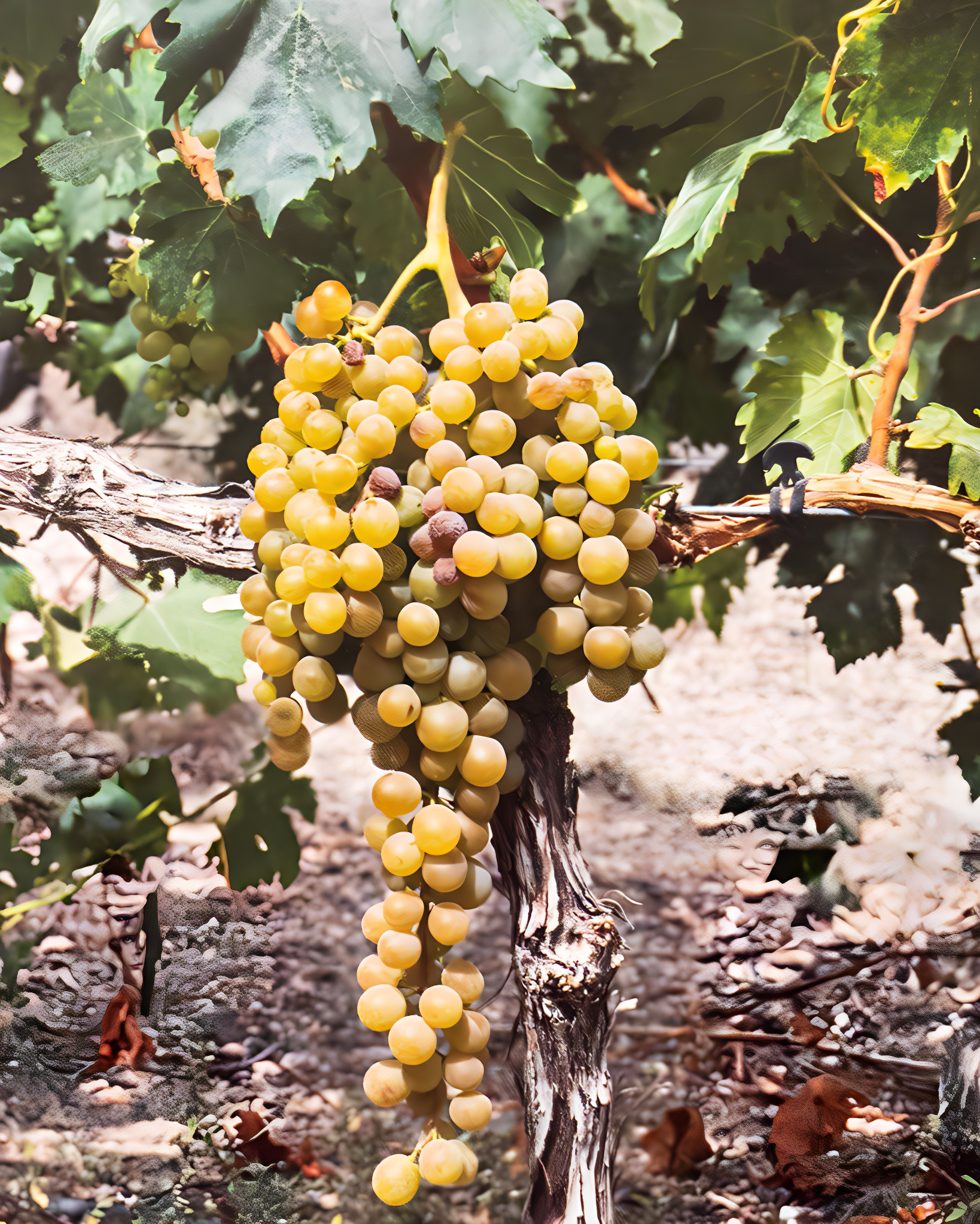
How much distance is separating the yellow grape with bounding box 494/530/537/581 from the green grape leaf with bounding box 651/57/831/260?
0.30 m

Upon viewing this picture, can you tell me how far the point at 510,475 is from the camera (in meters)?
0.43

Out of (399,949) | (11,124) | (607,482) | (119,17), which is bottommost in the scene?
(399,949)

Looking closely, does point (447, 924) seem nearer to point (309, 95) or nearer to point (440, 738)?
point (440, 738)

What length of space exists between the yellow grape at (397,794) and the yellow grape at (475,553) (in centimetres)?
11

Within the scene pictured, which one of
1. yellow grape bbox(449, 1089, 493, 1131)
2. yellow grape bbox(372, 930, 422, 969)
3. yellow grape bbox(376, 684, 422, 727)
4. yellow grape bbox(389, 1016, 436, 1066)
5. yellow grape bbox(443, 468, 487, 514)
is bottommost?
yellow grape bbox(449, 1089, 493, 1131)

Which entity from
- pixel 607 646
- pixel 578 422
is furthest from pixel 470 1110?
pixel 578 422

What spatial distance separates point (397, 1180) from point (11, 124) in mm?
873

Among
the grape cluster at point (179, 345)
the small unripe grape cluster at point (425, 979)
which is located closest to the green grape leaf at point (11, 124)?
the grape cluster at point (179, 345)

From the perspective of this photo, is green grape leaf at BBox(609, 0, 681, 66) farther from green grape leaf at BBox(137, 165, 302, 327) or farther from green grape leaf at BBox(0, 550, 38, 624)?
green grape leaf at BBox(0, 550, 38, 624)

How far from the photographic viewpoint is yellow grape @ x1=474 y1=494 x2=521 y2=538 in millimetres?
406

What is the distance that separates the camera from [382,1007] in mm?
405

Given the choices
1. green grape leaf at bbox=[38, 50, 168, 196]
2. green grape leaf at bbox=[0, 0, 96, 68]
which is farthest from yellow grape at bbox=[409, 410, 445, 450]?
green grape leaf at bbox=[0, 0, 96, 68]

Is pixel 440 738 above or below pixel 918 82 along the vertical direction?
below

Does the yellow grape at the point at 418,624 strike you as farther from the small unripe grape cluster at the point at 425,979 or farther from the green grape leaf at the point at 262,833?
the green grape leaf at the point at 262,833
